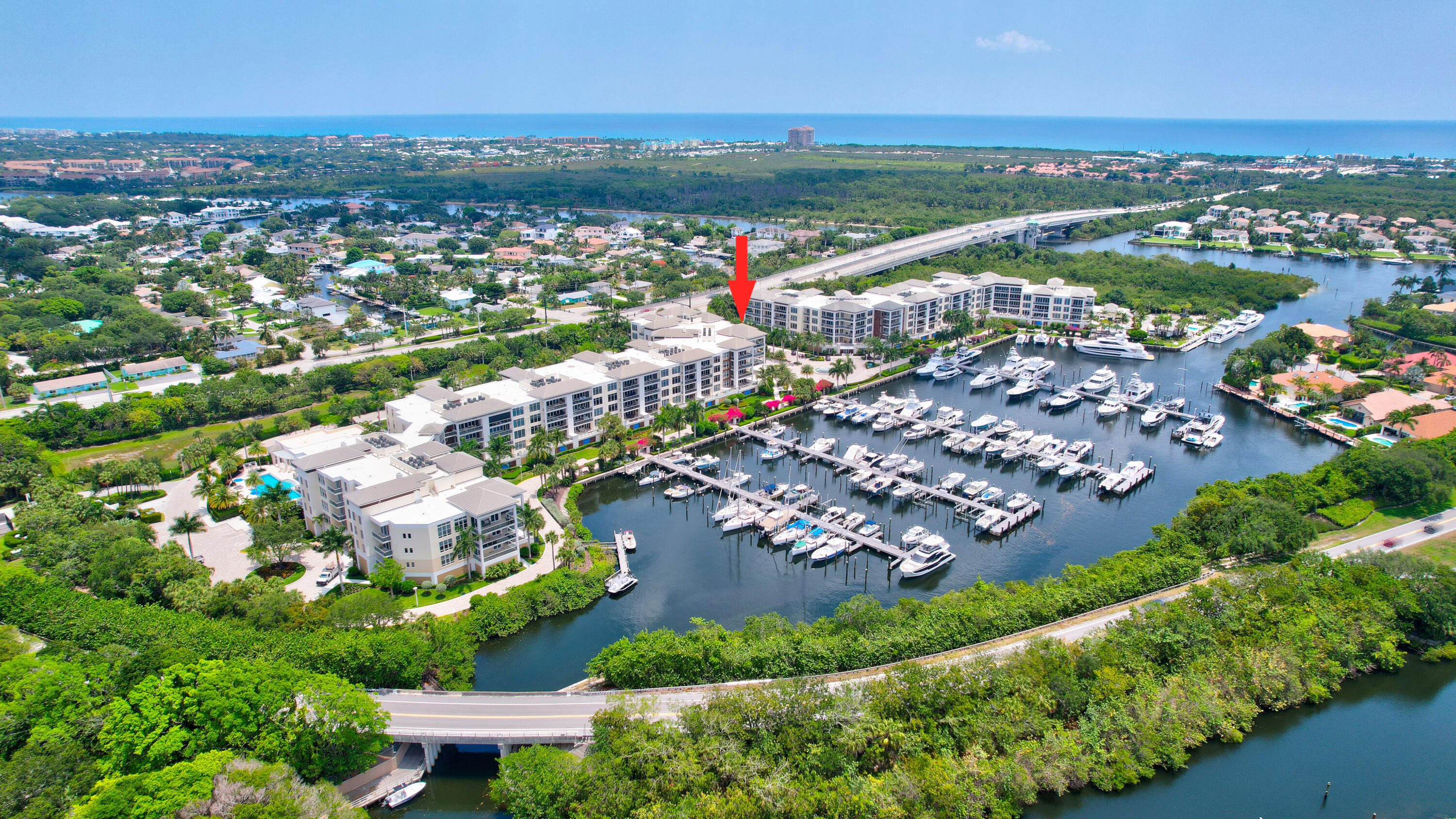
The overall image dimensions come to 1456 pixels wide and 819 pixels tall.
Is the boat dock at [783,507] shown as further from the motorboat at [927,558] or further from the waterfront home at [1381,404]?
the waterfront home at [1381,404]

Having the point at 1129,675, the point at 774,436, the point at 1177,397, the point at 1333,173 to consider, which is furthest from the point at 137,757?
the point at 1333,173

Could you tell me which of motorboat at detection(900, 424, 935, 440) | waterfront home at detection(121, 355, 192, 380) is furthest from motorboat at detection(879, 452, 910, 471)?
waterfront home at detection(121, 355, 192, 380)

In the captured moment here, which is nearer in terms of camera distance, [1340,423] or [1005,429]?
[1005,429]

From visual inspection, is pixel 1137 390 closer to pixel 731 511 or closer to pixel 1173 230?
pixel 731 511

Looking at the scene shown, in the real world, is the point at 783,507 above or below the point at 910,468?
below

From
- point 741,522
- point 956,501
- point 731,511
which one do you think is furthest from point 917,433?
point 741,522

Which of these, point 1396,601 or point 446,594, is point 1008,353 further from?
point 446,594
